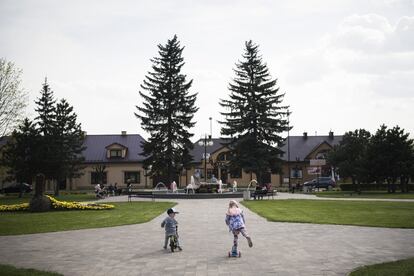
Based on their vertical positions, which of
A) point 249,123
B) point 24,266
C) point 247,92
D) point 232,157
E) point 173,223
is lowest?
point 24,266

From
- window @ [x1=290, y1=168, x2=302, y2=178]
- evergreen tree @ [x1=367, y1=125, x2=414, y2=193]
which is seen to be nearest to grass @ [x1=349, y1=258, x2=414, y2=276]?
evergreen tree @ [x1=367, y1=125, x2=414, y2=193]

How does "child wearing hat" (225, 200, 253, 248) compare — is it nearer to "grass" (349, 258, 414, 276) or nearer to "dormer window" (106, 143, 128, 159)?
"grass" (349, 258, 414, 276)

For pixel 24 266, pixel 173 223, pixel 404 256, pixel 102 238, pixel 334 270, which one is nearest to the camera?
pixel 334 270

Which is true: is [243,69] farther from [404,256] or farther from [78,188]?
[404,256]

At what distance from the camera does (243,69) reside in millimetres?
55500

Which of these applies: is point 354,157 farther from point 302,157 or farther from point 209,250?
point 209,250

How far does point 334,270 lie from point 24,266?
726 cm

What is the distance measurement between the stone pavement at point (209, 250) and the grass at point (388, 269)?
1.12ft

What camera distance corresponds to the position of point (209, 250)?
12336mm

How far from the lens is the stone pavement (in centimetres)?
994

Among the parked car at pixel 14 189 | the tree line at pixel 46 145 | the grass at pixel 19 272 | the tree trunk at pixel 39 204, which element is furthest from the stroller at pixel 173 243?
the parked car at pixel 14 189

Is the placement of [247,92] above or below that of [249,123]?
above

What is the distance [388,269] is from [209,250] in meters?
4.88

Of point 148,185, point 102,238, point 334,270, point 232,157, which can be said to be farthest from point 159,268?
point 148,185
